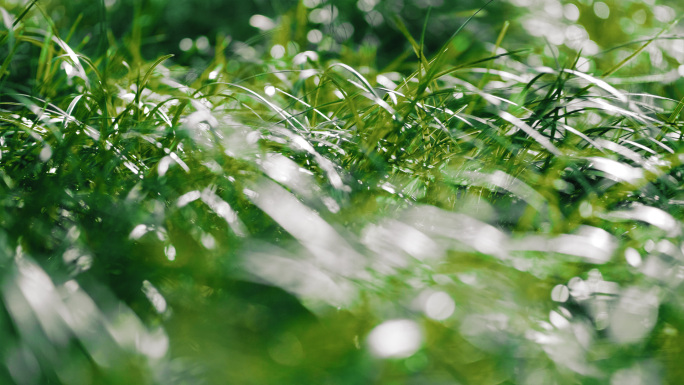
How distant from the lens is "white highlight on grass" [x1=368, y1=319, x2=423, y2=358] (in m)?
0.37

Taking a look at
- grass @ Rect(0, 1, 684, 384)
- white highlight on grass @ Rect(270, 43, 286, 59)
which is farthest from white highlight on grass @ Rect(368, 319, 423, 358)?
white highlight on grass @ Rect(270, 43, 286, 59)

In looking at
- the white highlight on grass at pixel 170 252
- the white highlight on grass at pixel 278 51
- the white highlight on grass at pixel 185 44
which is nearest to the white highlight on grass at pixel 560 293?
the white highlight on grass at pixel 170 252

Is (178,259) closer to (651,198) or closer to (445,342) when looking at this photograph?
(445,342)

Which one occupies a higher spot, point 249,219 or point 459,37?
point 249,219

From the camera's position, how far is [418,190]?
67 cm

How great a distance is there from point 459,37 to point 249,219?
4.31 feet

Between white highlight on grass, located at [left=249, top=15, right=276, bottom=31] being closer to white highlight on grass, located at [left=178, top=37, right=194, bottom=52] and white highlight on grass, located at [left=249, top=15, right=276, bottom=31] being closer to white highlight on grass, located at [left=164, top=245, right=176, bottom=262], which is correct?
white highlight on grass, located at [left=178, top=37, right=194, bottom=52]

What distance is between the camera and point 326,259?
17.8 inches

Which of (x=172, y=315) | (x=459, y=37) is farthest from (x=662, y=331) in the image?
(x=459, y=37)

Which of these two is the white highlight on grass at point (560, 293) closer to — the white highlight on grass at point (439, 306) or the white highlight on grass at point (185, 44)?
the white highlight on grass at point (439, 306)

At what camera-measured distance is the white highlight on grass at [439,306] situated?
1.38ft

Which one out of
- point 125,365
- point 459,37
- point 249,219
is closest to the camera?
point 125,365

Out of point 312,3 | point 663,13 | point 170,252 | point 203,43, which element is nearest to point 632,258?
point 170,252

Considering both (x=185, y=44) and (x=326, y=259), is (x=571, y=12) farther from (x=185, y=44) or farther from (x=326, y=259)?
(x=326, y=259)
